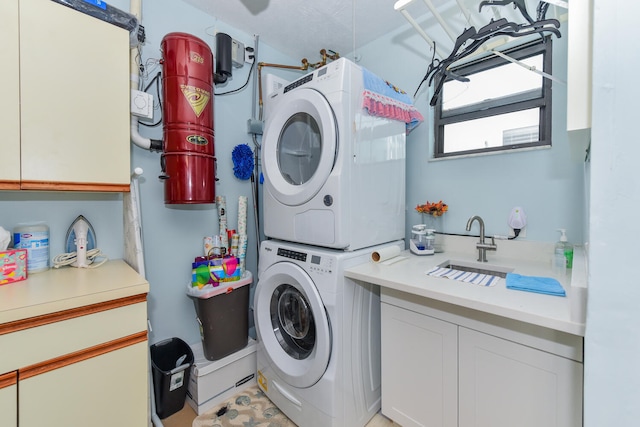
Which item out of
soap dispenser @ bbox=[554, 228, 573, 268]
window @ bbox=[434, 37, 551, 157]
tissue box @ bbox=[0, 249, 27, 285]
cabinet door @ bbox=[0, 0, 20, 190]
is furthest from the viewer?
window @ bbox=[434, 37, 551, 157]

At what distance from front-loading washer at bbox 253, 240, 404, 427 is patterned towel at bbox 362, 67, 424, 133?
794 millimetres

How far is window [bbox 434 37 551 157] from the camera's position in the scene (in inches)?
62.7

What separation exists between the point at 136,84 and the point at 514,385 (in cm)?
232

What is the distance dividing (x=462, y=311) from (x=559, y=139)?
1.13 metres

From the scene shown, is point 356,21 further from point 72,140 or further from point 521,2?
point 72,140

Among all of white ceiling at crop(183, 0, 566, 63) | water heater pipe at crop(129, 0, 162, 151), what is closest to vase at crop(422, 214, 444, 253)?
white ceiling at crop(183, 0, 566, 63)

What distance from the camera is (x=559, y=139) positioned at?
4.90ft

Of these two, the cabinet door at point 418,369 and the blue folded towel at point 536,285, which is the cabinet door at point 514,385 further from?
the blue folded towel at point 536,285

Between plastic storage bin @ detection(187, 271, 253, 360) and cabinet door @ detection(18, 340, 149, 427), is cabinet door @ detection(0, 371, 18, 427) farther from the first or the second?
plastic storage bin @ detection(187, 271, 253, 360)

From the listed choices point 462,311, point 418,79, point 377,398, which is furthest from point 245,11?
point 377,398

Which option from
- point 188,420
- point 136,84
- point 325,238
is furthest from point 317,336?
point 136,84

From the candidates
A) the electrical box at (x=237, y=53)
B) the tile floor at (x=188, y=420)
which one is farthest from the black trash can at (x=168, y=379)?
the electrical box at (x=237, y=53)

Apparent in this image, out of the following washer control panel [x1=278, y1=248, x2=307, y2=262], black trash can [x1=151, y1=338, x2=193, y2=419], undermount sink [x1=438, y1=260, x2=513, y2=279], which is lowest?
black trash can [x1=151, y1=338, x2=193, y2=419]

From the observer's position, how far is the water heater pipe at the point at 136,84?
5.04 feet
